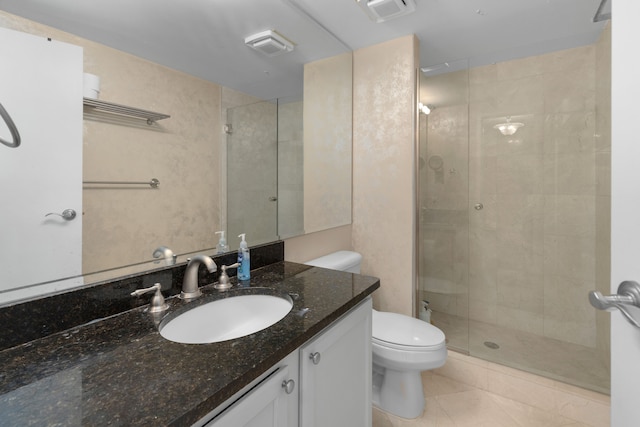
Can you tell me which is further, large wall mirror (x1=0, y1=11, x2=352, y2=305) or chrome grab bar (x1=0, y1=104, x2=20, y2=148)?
large wall mirror (x1=0, y1=11, x2=352, y2=305)

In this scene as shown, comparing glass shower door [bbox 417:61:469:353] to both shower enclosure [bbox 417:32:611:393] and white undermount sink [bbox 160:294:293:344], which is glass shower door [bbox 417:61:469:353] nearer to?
shower enclosure [bbox 417:32:611:393]

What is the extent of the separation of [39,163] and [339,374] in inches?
44.8

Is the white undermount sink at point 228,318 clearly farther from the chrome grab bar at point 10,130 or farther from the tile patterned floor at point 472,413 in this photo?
the tile patterned floor at point 472,413

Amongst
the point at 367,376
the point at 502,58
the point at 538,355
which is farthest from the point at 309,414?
the point at 502,58

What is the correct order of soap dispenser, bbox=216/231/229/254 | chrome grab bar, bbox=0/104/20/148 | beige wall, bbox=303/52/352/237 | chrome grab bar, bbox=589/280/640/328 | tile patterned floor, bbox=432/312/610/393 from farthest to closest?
1. beige wall, bbox=303/52/352/237
2. tile patterned floor, bbox=432/312/610/393
3. soap dispenser, bbox=216/231/229/254
4. chrome grab bar, bbox=0/104/20/148
5. chrome grab bar, bbox=589/280/640/328

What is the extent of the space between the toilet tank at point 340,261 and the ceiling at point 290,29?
1.01 meters

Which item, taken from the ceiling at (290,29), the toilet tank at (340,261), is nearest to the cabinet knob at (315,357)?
the toilet tank at (340,261)

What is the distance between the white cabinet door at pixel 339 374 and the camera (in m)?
0.90

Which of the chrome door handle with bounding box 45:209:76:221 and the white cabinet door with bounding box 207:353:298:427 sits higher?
the chrome door handle with bounding box 45:209:76:221

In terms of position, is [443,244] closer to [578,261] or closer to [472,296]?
[472,296]

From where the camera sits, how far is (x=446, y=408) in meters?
1.73

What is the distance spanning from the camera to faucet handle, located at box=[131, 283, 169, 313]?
3.20 feet

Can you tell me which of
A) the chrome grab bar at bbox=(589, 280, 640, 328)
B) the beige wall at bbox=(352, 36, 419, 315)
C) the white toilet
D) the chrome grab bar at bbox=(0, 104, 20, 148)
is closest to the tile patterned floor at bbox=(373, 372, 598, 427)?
the white toilet

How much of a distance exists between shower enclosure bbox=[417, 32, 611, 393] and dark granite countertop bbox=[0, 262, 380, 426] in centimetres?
171
